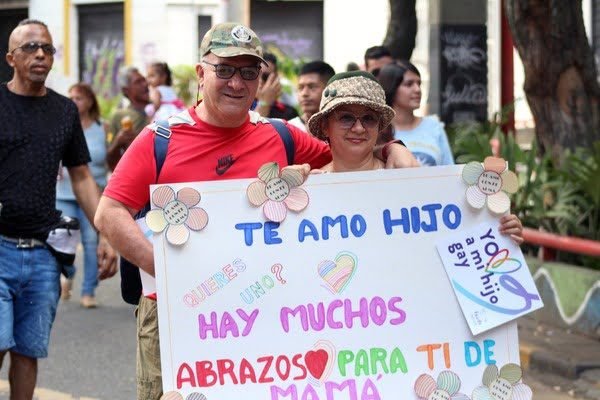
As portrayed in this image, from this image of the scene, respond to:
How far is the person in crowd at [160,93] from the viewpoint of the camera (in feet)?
39.7

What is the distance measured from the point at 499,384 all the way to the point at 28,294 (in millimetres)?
2493

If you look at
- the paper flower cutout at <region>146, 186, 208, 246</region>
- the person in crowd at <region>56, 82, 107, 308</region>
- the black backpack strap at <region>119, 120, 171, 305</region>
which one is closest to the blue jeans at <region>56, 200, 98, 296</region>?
the person in crowd at <region>56, 82, 107, 308</region>

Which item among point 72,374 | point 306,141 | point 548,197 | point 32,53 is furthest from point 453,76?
point 306,141

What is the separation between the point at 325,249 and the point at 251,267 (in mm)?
234

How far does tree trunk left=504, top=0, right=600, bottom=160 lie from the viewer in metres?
9.91

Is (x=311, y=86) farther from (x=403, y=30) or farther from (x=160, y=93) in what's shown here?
(x=403, y=30)

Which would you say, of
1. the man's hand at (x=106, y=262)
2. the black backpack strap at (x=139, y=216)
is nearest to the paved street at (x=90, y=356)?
the man's hand at (x=106, y=262)

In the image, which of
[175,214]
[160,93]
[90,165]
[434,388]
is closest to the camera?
[175,214]

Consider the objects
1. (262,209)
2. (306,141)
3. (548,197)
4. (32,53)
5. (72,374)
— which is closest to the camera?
(262,209)

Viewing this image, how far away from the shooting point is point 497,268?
4.04 metres

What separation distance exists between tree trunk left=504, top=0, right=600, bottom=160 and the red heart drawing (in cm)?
641

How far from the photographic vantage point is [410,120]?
7246 millimetres

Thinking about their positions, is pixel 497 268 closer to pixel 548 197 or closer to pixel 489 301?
pixel 489 301

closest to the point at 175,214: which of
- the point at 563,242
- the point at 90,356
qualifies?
the point at 90,356
